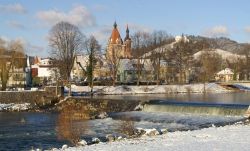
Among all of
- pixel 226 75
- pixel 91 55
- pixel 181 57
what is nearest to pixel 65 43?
pixel 91 55

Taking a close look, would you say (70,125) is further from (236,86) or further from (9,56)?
(236,86)

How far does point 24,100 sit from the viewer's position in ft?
174

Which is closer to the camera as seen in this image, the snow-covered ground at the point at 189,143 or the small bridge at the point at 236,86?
the snow-covered ground at the point at 189,143

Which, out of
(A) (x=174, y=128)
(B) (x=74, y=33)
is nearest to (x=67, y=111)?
(A) (x=174, y=128)

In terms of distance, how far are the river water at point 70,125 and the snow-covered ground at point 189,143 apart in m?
4.85

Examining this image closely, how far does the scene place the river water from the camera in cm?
2683

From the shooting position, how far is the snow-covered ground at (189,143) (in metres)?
18.5

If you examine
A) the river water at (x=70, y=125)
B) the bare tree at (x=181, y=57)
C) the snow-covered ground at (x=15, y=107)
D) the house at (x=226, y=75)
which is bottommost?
the river water at (x=70, y=125)

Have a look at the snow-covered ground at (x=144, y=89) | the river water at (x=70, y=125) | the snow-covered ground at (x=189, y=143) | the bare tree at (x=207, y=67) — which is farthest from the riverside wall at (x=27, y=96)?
the bare tree at (x=207, y=67)

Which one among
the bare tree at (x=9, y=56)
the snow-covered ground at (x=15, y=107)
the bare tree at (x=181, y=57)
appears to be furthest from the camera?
the bare tree at (x=181, y=57)

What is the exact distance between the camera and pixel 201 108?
39438 millimetres

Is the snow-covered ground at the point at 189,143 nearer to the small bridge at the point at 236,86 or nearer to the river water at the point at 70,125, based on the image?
the river water at the point at 70,125

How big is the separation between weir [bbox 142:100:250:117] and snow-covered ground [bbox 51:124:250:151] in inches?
502

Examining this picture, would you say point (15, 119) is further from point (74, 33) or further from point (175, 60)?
point (175, 60)
